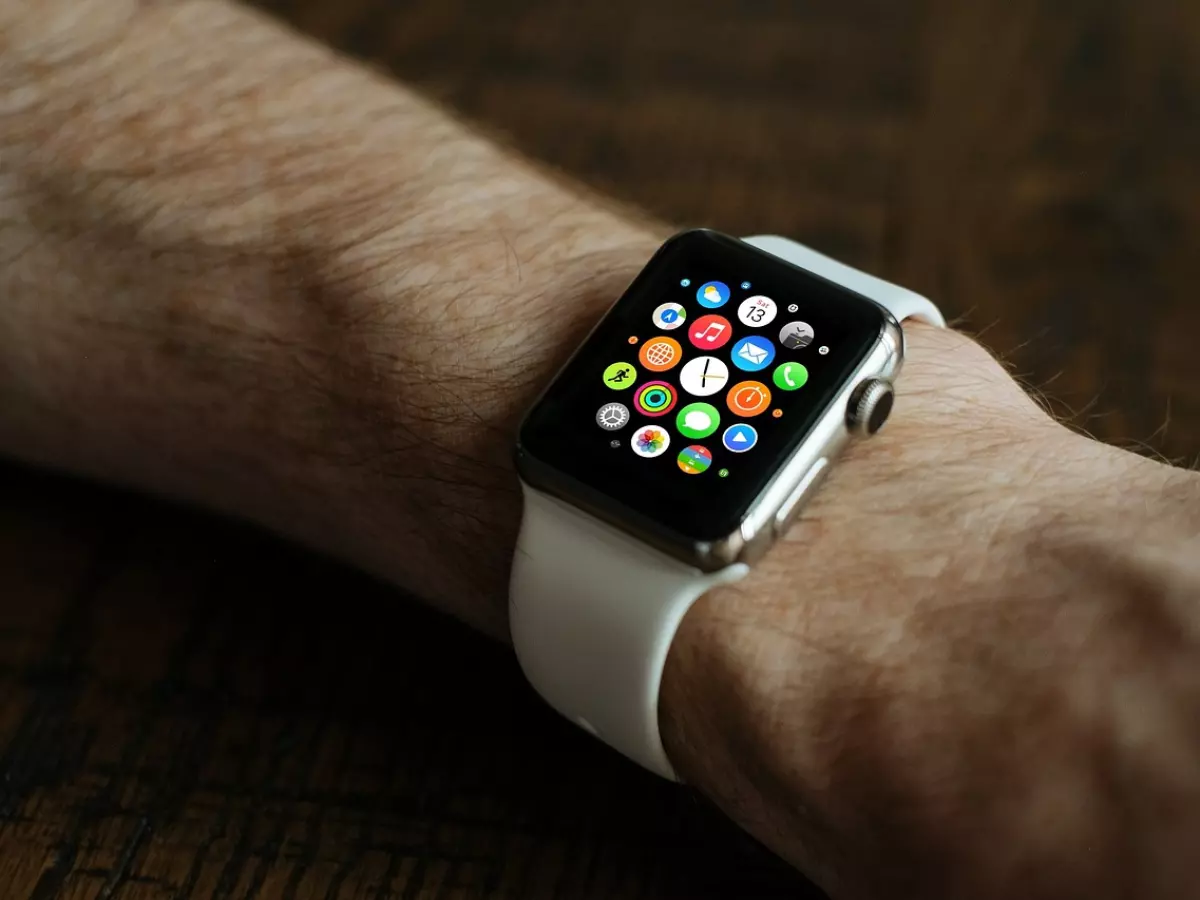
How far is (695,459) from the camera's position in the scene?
441 millimetres

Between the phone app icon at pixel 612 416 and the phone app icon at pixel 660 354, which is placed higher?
the phone app icon at pixel 660 354

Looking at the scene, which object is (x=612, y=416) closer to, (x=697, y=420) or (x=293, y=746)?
(x=697, y=420)

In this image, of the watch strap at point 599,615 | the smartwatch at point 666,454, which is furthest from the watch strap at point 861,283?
the watch strap at point 599,615

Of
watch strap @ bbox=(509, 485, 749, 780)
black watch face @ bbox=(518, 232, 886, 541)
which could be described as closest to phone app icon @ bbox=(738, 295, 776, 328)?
black watch face @ bbox=(518, 232, 886, 541)

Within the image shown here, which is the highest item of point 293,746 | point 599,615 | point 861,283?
point 861,283

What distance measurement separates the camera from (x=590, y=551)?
445 mm

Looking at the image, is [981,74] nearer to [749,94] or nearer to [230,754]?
[749,94]

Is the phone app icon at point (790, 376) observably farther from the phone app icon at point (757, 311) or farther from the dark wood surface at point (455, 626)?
the dark wood surface at point (455, 626)

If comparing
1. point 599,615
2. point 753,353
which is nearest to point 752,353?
point 753,353

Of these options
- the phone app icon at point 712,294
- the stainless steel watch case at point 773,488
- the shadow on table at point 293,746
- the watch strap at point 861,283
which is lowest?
the shadow on table at point 293,746

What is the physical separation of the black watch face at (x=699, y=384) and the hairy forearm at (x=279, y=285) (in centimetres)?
6

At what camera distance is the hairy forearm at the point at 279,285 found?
54 centimetres

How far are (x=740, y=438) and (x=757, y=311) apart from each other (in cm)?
6

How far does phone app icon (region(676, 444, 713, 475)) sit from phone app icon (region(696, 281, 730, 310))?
0.07 meters
